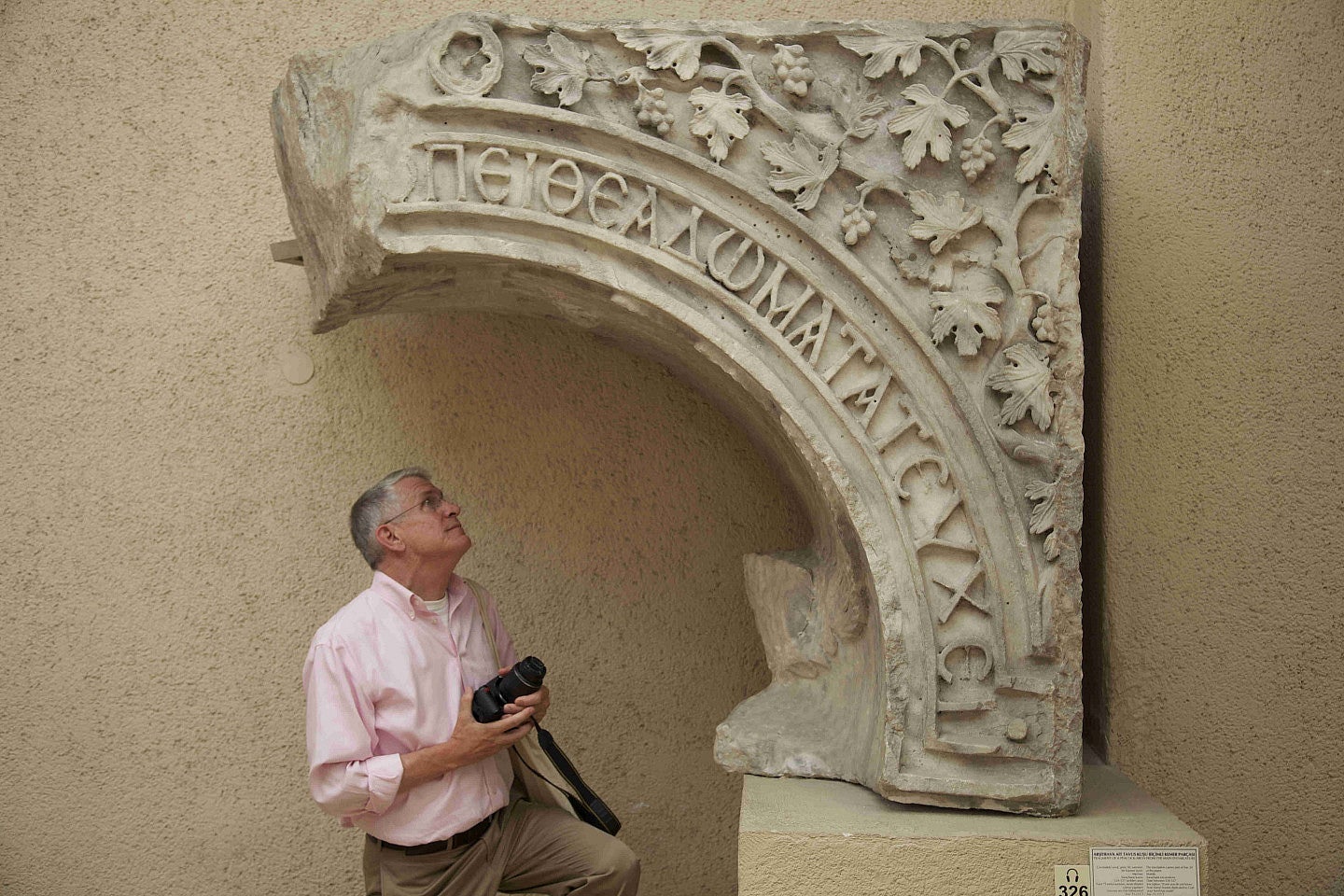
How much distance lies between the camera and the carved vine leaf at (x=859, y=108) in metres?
2.21

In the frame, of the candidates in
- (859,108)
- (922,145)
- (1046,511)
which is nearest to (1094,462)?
(1046,511)

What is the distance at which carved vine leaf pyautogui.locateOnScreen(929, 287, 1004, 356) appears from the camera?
2.16m

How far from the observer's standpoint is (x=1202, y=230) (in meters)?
2.46

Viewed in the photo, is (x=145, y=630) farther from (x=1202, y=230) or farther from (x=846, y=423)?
(x=1202, y=230)

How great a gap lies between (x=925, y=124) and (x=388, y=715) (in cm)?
Answer: 152

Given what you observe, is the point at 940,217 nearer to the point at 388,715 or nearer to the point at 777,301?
the point at 777,301

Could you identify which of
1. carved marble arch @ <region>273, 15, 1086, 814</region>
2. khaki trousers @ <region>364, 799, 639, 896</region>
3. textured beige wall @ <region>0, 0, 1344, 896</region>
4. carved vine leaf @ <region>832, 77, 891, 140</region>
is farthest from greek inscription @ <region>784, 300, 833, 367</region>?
khaki trousers @ <region>364, 799, 639, 896</region>

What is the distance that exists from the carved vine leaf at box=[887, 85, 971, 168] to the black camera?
3.94 ft

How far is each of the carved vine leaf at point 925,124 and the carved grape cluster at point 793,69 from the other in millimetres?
183

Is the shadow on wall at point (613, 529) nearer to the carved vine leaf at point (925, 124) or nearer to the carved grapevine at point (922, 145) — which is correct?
the carved grapevine at point (922, 145)

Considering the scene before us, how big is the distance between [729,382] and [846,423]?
1.10ft

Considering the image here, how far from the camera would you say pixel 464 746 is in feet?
7.29

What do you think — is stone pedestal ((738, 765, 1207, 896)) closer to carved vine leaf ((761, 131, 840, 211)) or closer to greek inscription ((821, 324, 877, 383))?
greek inscription ((821, 324, 877, 383))

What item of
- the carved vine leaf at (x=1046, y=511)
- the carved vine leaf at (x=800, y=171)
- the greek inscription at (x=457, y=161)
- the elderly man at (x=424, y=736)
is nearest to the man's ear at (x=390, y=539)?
the elderly man at (x=424, y=736)
